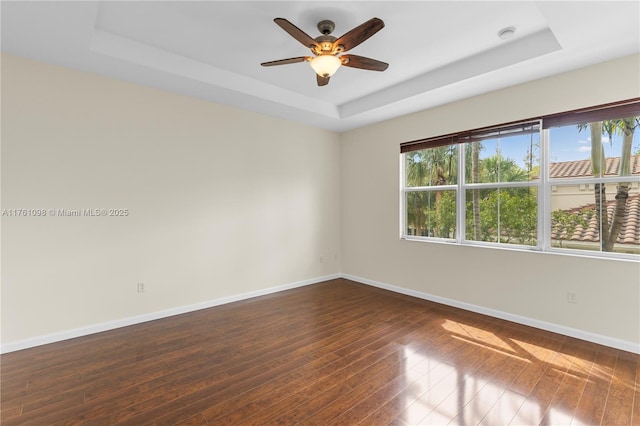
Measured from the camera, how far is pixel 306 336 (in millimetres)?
3080

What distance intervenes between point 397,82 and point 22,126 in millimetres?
4025

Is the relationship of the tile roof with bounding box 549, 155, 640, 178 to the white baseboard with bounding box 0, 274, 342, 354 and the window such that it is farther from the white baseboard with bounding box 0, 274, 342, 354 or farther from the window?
the white baseboard with bounding box 0, 274, 342, 354

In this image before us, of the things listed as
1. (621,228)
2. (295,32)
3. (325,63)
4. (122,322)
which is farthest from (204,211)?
(621,228)

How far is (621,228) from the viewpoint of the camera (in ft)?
9.41

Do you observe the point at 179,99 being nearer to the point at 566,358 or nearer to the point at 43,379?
the point at 43,379

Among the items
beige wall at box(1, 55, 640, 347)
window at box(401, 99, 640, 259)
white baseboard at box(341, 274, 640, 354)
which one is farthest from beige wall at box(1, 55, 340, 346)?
window at box(401, 99, 640, 259)

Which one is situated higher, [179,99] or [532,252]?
[179,99]

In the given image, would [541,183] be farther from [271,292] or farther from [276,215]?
[271,292]

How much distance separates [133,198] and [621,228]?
507 cm

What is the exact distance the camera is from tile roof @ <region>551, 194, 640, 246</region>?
9.17ft

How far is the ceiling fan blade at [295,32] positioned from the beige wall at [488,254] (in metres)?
2.49

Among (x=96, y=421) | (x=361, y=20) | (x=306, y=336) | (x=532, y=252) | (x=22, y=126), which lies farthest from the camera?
(x=532, y=252)

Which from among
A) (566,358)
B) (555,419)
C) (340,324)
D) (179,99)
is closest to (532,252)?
(566,358)

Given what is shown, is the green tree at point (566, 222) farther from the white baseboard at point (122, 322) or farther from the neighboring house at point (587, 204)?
the white baseboard at point (122, 322)
